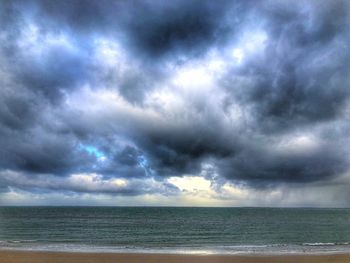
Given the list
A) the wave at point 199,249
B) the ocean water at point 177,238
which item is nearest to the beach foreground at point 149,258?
the wave at point 199,249

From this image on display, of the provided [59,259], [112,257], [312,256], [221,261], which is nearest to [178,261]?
[221,261]

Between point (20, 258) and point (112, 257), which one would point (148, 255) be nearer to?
point (112, 257)

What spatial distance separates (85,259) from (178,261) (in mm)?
6694

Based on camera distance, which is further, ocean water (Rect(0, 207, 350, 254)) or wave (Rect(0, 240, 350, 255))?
ocean water (Rect(0, 207, 350, 254))

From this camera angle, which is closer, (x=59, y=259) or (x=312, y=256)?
(x=59, y=259)

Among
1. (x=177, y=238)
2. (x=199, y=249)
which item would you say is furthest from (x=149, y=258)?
(x=177, y=238)

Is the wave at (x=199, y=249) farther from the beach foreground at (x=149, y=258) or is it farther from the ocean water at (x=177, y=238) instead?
the beach foreground at (x=149, y=258)

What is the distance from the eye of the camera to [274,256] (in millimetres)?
30438

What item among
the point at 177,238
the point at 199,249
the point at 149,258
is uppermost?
the point at 149,258

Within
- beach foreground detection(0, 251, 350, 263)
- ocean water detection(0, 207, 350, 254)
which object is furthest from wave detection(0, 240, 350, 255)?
beach foreground detection(0, 251, 350, 263)

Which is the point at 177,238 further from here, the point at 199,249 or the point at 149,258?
the point at 149,258

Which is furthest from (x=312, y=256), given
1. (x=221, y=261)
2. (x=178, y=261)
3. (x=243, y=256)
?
(x=178, y=261)

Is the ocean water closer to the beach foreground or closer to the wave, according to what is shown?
the wave

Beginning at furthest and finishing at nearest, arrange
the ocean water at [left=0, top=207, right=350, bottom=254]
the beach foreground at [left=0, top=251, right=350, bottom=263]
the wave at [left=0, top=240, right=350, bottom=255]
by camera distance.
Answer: the ocean water at [left=0, top=207, right=350, bottom=254], the wave at [left=0, top=240, right=350, bottom=255], the beach foreground at [left=0, top=251, right=350, bottom=263]
